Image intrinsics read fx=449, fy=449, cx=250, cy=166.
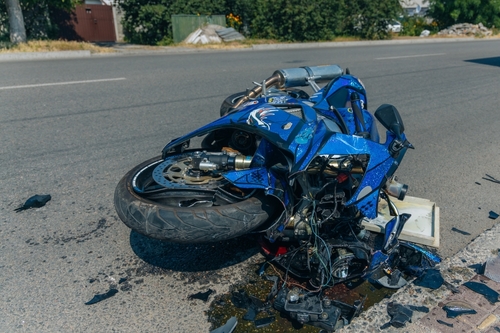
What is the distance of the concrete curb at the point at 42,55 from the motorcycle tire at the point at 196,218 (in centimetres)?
1291

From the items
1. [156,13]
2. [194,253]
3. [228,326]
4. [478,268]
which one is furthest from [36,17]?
[478,268]

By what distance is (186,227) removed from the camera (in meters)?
2.65

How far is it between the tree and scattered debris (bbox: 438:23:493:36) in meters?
28.3

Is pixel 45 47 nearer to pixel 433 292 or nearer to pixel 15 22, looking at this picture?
pixel 15 22

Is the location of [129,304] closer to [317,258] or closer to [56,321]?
[56,321]

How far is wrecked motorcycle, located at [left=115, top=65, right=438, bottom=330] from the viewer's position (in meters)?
2.70

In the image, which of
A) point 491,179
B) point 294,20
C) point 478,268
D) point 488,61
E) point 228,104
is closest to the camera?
point 478,268

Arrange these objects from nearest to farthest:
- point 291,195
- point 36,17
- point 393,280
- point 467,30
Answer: point 291,195 → point 393,280 → point 36,17 → point 467,30

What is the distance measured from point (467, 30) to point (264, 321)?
3667cm

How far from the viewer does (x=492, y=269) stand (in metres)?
3.04

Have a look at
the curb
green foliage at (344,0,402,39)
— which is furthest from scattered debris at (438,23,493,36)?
green foliage at (344,0,402,39)

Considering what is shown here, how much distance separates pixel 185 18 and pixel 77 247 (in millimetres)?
19401

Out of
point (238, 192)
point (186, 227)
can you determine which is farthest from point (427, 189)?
point (186, 227)

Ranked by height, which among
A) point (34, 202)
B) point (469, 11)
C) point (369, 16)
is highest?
point (369, 16)
